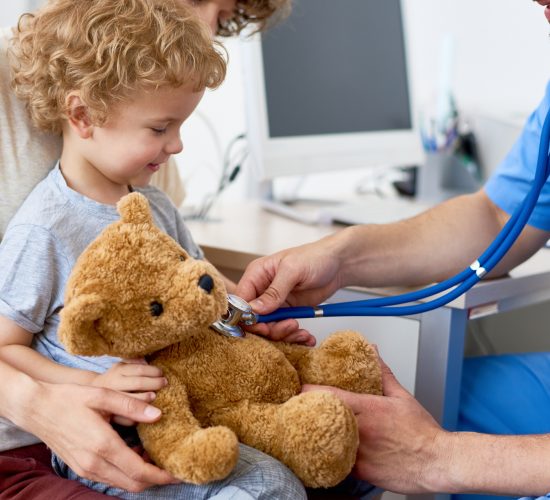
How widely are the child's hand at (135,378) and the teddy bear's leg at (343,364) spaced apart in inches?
8.0

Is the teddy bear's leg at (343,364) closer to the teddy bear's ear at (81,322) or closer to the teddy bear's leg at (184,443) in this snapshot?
the teddy bear's leg at (184,443)

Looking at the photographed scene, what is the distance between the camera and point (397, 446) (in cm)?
92

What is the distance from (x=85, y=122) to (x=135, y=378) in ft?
1.19

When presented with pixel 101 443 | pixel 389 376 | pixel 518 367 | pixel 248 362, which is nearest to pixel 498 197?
pixel 518 367

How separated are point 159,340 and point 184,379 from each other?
0.21 ft

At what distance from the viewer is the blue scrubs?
4.21 feet

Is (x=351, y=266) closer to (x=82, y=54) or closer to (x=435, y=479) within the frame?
(x=435, y=479)

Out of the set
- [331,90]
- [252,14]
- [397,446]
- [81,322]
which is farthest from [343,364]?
[331,90]

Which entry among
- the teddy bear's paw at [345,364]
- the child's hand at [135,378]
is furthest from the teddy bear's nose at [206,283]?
the teddy bear's paw at [345,364]

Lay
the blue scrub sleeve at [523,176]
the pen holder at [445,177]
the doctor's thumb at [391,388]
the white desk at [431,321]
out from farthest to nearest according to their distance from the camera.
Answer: the pen holder at [445,177], the blue scrub sleeve at [523,176], the white desk at [431,321], the doctor's thumb at [391,388]

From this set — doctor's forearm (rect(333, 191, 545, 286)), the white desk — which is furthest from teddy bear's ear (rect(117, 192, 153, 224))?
the white desk

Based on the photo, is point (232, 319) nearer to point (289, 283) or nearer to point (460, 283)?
point (289, 283)

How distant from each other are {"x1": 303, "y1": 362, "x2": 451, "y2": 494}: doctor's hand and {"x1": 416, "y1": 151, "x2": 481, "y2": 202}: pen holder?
132 cm

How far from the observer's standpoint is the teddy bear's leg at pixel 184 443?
0.71 meters
